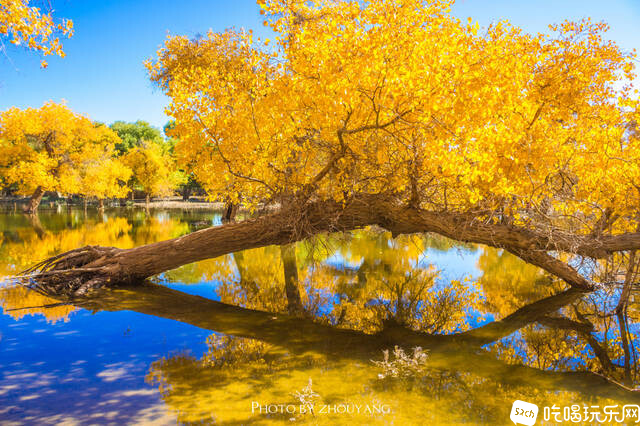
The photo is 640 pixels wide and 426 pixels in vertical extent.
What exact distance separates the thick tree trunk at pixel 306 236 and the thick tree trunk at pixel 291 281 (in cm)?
116

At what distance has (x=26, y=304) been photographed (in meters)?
6.54

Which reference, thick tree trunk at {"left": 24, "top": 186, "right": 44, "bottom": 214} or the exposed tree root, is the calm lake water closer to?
the exposed tree root

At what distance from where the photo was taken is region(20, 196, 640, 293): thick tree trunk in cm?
689

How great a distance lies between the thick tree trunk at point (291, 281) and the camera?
6.91 metres

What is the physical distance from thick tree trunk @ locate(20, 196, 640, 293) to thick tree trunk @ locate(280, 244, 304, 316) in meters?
1.16

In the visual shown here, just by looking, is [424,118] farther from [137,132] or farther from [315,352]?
[137,132]

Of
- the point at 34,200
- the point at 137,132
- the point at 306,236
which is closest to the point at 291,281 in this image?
the point at 306,236

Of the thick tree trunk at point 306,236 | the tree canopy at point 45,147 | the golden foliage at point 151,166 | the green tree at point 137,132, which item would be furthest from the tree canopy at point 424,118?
the green tree at point 137,132

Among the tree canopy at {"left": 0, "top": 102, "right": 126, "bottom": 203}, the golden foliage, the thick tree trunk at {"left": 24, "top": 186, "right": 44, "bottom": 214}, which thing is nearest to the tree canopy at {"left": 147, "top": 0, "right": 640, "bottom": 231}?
the tree canopy at {"left": 0, "top": 102, "right": 126, "bottom": 203}

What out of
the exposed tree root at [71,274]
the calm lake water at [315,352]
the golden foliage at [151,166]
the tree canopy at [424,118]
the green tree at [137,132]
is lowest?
the calm lake water at [315,352]

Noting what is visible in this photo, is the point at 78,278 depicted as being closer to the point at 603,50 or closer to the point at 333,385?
the point at 333,385

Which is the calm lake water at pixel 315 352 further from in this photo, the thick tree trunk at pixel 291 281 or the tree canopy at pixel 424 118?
the tree canopy at pixel 424 118

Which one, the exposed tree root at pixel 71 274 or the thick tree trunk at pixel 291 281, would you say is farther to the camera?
the exposed tree root at pixel 71 274

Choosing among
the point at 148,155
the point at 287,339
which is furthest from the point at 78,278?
the point at 148,155
